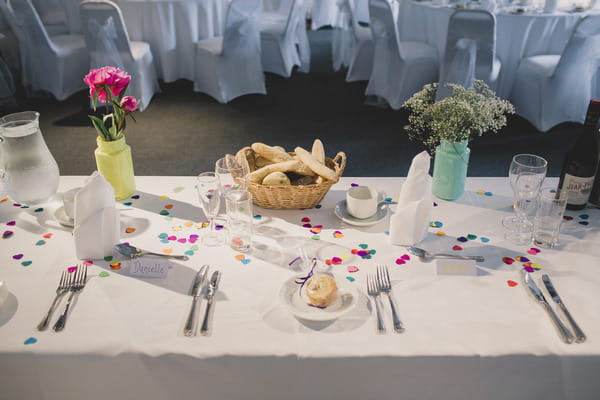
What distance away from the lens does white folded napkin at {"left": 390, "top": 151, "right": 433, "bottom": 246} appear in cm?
136

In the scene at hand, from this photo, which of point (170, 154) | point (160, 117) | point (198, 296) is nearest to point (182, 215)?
point (198, 296)

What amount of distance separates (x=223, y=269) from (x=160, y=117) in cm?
339

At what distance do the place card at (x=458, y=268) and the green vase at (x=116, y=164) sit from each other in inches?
38.8

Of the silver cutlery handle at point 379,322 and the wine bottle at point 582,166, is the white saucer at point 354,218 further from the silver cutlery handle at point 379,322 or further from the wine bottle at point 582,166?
the wine bottle at point 582,166

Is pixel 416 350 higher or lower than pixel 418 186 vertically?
lower

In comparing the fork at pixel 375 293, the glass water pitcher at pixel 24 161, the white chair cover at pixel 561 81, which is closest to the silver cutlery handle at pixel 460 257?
the fork at pixel 375 293

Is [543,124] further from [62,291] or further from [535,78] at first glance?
[62,291]

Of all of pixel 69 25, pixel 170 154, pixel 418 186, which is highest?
pixel 418 186

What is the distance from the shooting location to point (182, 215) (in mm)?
1555

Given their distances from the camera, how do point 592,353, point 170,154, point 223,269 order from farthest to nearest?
point 170,154
point 223,269
point 592,353

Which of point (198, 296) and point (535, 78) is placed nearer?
point (198, 296)

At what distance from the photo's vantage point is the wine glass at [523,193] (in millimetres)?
1395

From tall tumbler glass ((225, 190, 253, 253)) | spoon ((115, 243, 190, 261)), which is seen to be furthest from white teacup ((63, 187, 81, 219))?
tall tumbler glass ((225, 190, 253, 253))

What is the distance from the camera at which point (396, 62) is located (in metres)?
4.21
